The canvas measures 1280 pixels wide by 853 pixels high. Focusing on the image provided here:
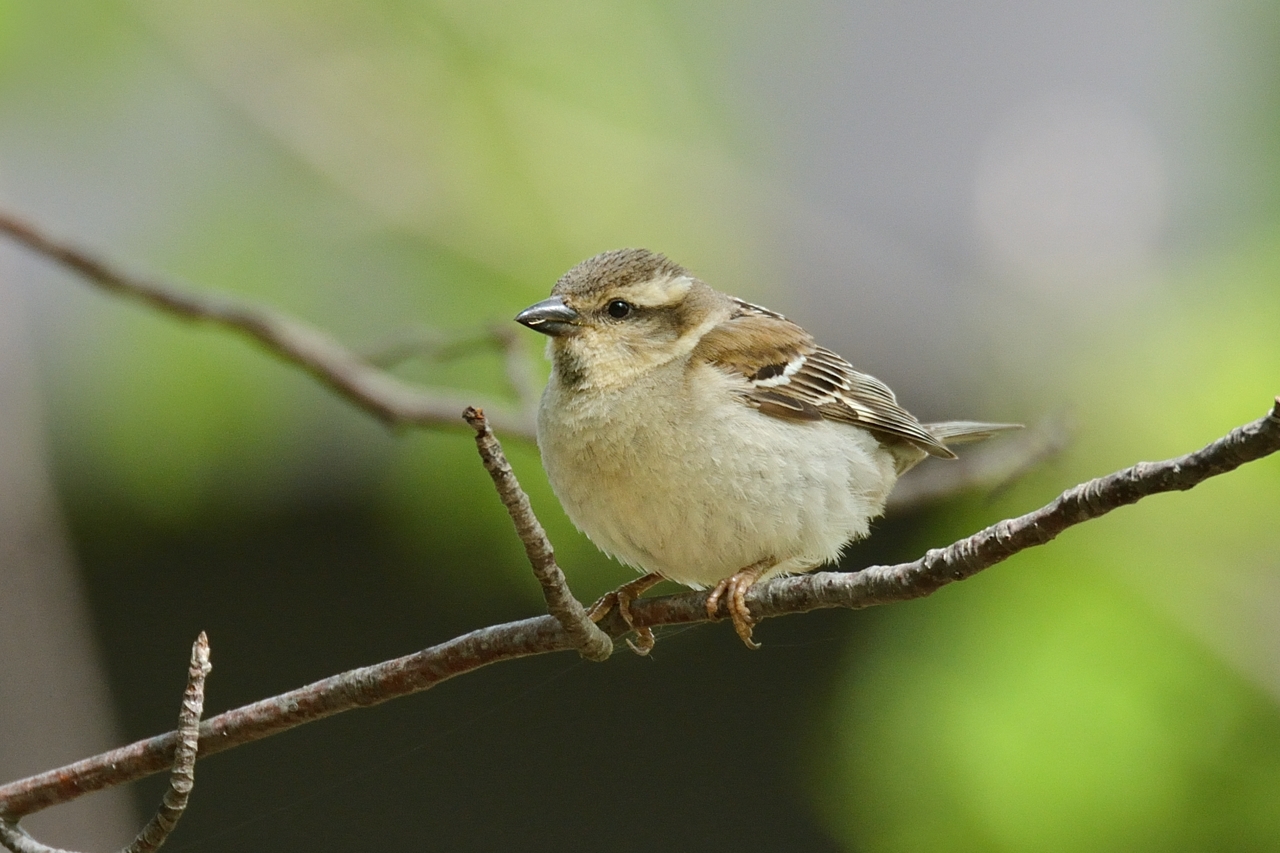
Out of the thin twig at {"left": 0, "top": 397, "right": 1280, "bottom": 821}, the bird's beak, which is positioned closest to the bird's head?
the bird's beak

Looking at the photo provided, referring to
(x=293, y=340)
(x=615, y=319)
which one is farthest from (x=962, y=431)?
(x=293, y=340)

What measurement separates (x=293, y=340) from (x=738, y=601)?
1.60 m

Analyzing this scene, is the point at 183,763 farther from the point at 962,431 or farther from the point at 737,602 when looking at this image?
the point at 962,431

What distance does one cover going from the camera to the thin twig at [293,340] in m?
3.71

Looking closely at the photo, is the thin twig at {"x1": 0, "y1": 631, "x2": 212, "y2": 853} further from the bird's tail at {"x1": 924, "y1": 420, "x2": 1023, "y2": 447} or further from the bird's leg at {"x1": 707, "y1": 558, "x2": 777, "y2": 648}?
the bird's tail at {"x1": 924, "y1": 420, "x2": 1023, "y2": 447}

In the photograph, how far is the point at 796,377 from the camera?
369cm

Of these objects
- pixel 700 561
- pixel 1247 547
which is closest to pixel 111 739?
pixel 700 561

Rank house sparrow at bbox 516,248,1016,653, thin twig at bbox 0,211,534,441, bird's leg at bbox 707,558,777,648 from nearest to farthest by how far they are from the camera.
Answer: bird's leg at bbox 707,558,777,648
house sparrow at bbox 516,248,1016,653
thin twig at bbox 0,211,534,441

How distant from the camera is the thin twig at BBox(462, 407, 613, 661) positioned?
1.82 m

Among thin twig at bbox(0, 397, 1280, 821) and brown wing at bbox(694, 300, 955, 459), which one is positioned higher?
brown wing at bbox(694, 300, 955, 459)

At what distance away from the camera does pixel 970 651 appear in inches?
124

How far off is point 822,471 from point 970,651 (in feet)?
1.86

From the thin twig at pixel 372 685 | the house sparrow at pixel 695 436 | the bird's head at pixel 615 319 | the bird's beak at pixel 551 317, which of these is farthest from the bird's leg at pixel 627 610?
the bird's beak at pixel 551 317

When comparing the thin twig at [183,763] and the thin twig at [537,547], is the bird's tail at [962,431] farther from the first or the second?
the thin twig at [183,763]
